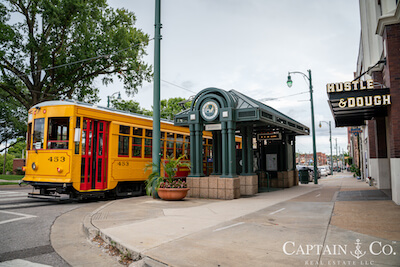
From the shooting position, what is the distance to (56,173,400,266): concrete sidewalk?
4621mm

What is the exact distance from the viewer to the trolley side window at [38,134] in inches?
465

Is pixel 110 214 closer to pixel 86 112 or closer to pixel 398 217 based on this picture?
pixel 86 112

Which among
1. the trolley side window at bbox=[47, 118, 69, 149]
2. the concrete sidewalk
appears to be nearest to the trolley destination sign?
the concrete sidewalk

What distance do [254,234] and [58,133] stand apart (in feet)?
28.9

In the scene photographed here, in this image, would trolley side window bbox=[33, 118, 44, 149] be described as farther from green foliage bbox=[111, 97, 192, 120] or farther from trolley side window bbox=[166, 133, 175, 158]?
green foliage bbox=[111, 97, 192, 120]

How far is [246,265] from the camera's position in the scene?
4.33 metres

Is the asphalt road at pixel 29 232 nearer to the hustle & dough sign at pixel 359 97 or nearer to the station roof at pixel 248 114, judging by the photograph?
the station roof at pixel 248 114

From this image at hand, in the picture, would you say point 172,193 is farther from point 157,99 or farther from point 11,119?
point 11,119

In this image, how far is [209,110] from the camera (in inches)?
537

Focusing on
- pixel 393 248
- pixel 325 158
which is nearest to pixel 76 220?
pixel 393 248

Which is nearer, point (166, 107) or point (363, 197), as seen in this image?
point (363, 197)

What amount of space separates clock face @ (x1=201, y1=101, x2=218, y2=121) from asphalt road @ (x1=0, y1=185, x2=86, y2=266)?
6.36 m

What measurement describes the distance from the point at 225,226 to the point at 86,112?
7.60 meters

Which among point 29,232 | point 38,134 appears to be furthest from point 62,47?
point 29,232
